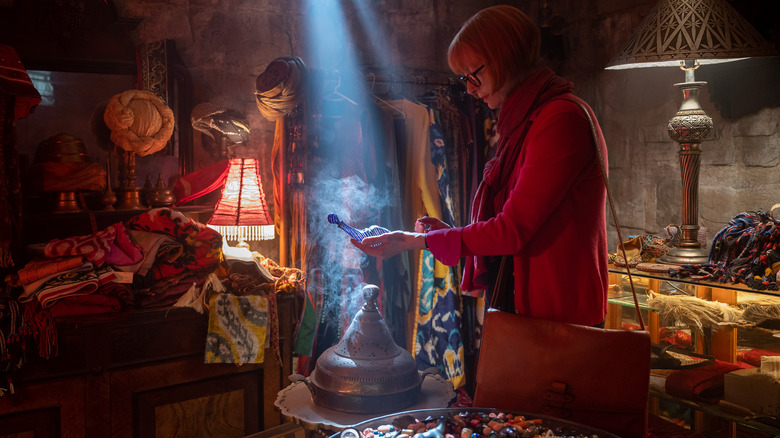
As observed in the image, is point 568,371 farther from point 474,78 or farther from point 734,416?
point 734,416

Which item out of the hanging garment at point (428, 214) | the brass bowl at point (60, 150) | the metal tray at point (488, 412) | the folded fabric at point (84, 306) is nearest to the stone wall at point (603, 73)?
the brass bowl at point (60, 150)

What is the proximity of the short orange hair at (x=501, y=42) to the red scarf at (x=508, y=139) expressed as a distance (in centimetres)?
6

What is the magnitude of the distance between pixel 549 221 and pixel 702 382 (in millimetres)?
1326

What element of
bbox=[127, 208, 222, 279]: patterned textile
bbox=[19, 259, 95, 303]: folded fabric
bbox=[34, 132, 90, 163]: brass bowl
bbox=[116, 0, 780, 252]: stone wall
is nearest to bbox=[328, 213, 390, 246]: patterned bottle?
bbox=[127, 208, 222, 279]: patterned textile

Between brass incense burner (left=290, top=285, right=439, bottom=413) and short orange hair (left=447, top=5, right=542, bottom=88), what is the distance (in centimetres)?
92

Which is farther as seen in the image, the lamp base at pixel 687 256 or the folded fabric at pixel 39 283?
the lamp base at pixel 687 256

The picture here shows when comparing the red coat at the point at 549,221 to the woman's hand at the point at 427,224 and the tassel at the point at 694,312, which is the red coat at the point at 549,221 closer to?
the woman's hand at the point at 427,224

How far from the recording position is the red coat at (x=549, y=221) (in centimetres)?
158

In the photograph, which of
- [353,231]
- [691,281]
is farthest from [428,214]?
[353,231]

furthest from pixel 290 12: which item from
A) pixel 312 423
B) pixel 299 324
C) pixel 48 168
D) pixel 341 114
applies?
pixel 312 423

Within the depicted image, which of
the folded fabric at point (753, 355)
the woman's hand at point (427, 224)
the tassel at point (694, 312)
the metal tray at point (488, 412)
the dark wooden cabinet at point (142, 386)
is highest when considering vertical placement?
the woman's hand at point (427, 224)

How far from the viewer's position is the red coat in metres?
1.58

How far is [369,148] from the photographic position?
3.53 metres

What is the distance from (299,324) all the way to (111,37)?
6.44 feet
